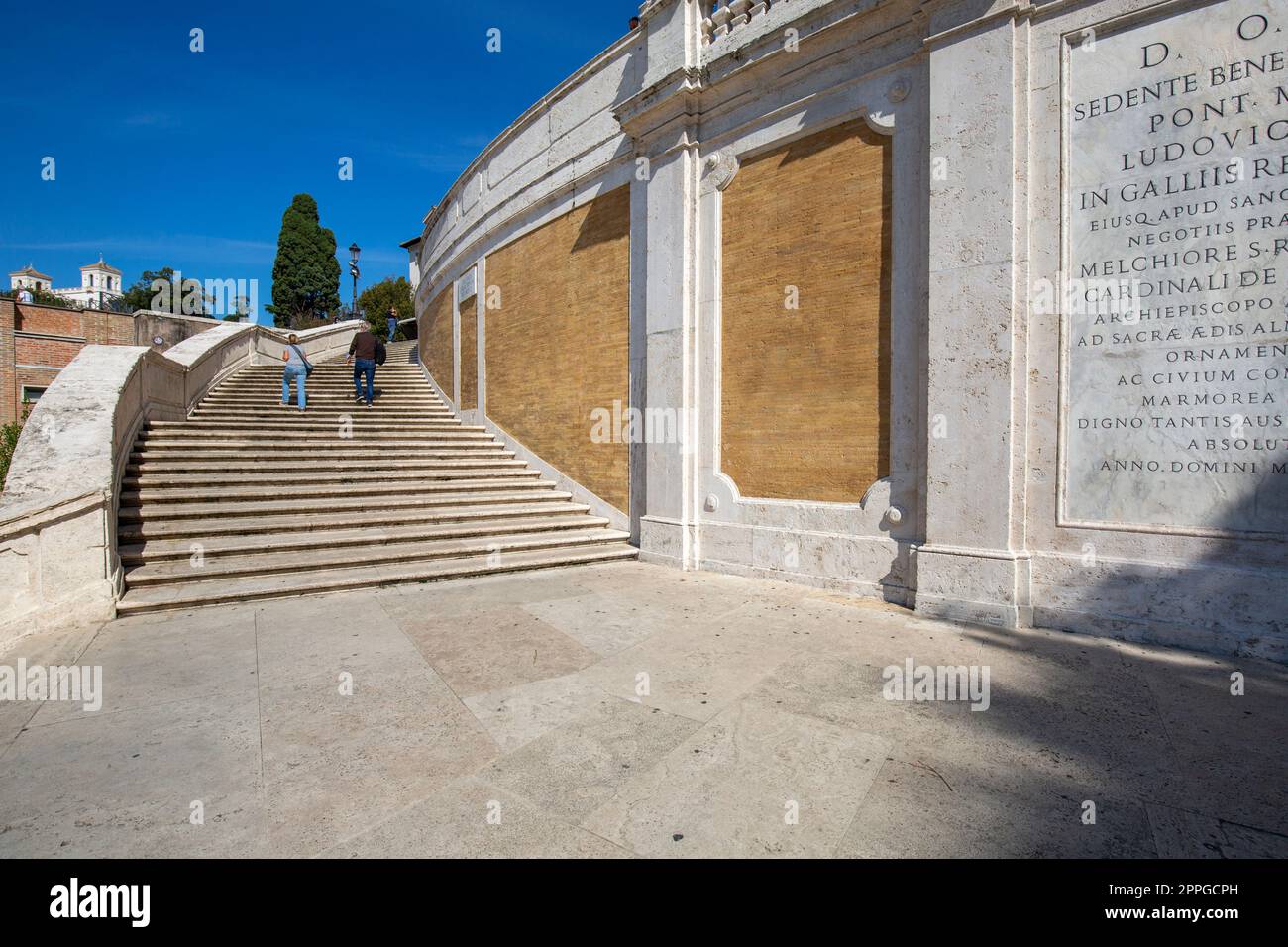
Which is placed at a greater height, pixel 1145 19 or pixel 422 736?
pixel 1145 19

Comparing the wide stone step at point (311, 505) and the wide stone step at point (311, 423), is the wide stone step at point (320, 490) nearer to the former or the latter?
the wide stone step at point (311, 505)

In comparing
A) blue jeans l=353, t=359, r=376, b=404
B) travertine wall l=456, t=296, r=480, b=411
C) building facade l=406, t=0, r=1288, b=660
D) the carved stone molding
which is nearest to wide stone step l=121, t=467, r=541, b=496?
building facade l=406, t=0, r=1288, b=660

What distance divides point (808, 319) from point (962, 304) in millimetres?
1615

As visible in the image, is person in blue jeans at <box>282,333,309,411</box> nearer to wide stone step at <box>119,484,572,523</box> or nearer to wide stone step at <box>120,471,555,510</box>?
wide stone step at <box>120,471,555,510</box>

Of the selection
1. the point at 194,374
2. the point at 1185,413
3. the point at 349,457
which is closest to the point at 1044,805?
the point at 1185,413

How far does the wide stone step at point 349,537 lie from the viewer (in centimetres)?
619

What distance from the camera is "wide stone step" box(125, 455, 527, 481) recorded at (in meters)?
7.47

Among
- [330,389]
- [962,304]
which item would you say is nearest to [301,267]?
[330,389]

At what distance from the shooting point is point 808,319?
6.65m

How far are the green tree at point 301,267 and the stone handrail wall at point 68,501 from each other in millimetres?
35371

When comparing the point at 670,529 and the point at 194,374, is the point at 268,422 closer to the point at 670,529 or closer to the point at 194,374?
the point at 194,374

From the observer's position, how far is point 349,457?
934cm

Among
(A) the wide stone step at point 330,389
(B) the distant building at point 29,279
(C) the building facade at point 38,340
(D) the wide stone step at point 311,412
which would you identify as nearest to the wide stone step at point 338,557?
(D) the wide stone step at point 311,412

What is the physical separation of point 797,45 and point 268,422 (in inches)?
367
